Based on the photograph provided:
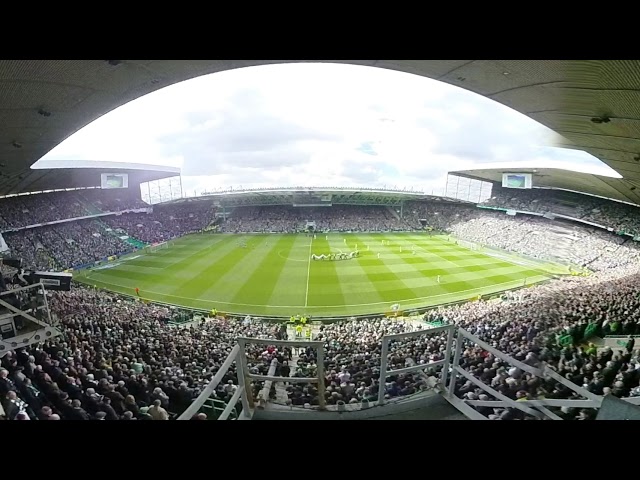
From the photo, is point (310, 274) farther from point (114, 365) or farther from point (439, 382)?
point (439, 382)

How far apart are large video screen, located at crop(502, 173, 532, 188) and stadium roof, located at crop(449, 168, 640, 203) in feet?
0.38

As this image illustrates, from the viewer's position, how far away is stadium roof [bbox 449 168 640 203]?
7.39 m

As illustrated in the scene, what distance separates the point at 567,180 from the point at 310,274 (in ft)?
24.4

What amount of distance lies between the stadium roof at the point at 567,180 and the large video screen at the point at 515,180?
117 millimetres

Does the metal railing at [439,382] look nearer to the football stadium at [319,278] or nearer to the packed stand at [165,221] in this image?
the football stadium at [319,278]

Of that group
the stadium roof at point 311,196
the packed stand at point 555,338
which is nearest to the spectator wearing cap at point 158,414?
the packed stand at point 555,338

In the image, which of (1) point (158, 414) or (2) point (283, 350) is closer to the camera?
(1) point (158, 414)

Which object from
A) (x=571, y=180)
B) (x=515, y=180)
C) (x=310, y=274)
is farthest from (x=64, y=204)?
(x=571, y=180)

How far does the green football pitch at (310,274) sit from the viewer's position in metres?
7.03

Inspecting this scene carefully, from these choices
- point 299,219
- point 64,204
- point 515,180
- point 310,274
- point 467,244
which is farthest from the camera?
point 467,244

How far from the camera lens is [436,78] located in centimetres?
377
